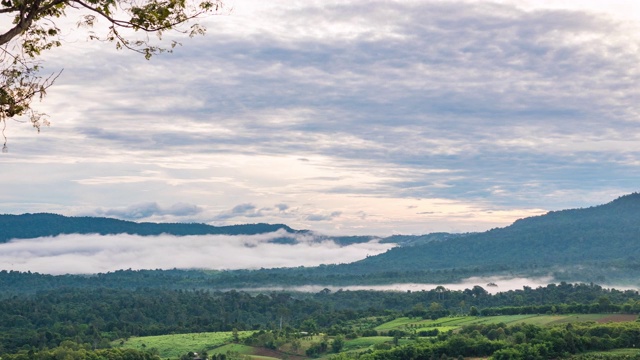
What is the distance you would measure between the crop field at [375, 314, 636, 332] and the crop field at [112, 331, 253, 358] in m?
33.7

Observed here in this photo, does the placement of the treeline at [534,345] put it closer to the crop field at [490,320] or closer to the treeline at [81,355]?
the crop field at [490,320]

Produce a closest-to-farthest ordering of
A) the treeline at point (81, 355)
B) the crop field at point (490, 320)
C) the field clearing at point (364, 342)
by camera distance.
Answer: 1. the treeline at point (81, 355)
2. the field clearing at point (364, 342)
3. the crop field at point (490, 320)

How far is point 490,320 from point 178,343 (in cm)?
6197

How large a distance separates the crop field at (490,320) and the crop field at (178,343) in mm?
33657

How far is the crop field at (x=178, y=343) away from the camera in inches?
5233

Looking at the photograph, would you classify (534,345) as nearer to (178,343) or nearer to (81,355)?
(81,355)

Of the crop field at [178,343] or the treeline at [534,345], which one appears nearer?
the treeline at [534,345]

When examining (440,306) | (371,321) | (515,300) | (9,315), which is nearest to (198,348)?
(371,321)

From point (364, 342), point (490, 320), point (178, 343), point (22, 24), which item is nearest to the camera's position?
point (22, 24)

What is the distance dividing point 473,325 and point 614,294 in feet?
227

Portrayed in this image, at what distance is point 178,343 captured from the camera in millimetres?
139625

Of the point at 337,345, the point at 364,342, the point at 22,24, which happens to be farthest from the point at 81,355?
the point at 22,24

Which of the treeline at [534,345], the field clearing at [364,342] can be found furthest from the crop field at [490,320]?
the treeline at [534,345]

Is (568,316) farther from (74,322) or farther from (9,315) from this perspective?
(9,315)
